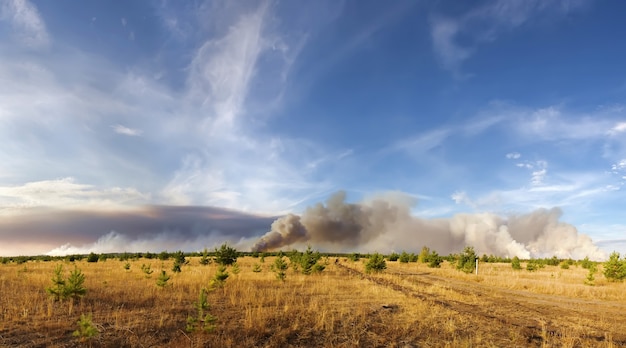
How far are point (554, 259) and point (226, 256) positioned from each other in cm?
7548

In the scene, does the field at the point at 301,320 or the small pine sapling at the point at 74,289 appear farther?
the small pine sapling at the point at 74,289

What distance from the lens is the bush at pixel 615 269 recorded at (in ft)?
117

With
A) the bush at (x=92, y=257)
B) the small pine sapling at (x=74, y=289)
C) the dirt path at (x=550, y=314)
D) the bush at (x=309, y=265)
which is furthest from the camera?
the bush at (x=92, y=257)

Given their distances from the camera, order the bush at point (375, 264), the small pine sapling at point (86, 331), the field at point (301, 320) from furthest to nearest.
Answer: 1. the bush at point (375, 264)
2. the field at point (301, 320)
3. the small pine sapling at point (86, 331)

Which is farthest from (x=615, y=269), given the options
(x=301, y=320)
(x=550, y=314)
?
(x=301, y=320)

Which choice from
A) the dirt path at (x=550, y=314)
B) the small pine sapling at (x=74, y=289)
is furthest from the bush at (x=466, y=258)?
the small pine sapling at (x=74, y=289)

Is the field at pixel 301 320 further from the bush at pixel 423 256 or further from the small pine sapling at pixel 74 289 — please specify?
the bush at pixel 423 256

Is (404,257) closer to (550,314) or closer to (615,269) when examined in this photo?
(615,269)

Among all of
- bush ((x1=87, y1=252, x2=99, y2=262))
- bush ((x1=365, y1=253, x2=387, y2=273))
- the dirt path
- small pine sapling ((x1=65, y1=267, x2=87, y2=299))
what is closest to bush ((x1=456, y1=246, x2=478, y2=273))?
bush ((x1=365, y1=253, x2=387, y2=273))

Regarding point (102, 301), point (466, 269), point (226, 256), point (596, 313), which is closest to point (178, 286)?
point (102, 301)

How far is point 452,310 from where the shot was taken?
620 inches

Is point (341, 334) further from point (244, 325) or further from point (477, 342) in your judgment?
point (477, 342)

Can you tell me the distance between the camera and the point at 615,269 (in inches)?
1420

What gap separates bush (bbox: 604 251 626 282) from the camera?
117 feet
